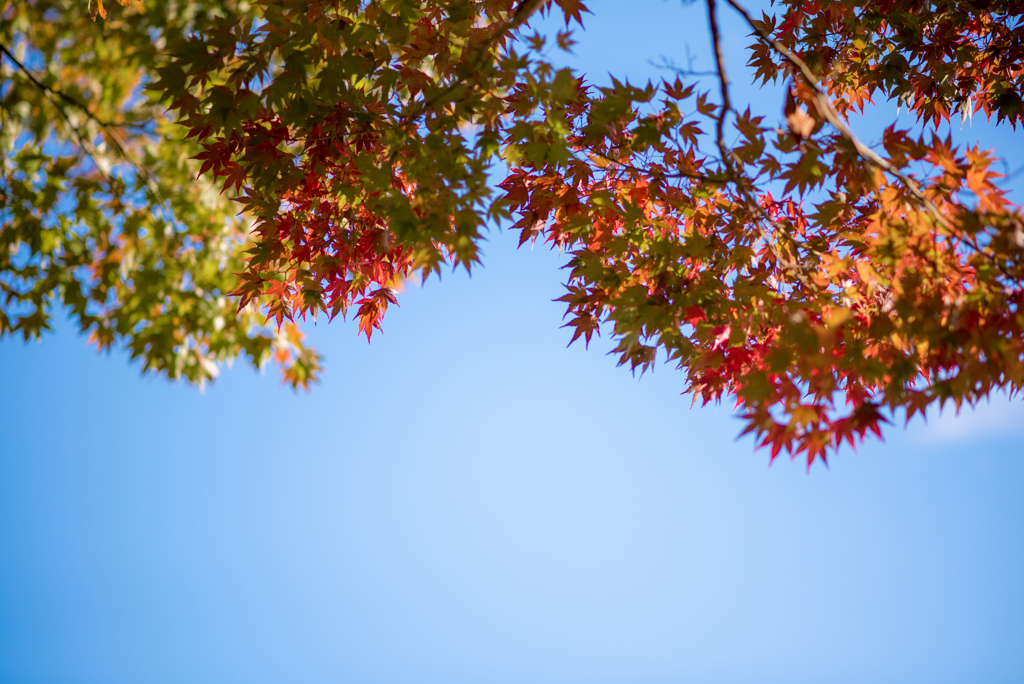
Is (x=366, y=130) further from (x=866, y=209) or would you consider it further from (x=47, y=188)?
(x=47, y=188)

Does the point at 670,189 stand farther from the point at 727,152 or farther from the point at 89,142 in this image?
the point at 89,142

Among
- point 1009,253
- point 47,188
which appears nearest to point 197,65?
point 1009,253

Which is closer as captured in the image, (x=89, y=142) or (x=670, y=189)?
(x=670, y=189)

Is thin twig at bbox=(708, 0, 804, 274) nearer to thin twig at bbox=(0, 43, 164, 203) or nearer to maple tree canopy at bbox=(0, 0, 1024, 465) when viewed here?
maple tree canopy at bbox=(0, 0, 1024, 465)

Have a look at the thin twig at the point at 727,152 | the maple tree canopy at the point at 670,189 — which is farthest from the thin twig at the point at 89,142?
the thin twig at the point at 727,152

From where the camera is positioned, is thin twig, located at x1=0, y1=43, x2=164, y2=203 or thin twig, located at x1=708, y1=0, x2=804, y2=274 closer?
thin twig, located at x1=708, y1=0, x2=804, y2=274

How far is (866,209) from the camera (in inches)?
92.3

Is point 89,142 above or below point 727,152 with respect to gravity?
above

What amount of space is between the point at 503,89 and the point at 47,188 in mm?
5134

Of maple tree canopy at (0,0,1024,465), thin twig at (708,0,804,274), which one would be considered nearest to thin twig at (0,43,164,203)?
maple tree canopy at (0,0,1024,465)

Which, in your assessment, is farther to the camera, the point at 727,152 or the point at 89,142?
the point at 89,142

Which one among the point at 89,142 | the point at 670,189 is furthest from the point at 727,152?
the point at 89,142

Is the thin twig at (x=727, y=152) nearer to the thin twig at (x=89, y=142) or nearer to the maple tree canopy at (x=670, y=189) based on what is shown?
the maple tree canopy at (x=670, y=189)

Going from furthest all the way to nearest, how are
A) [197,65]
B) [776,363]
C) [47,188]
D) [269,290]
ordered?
[47,188], [269,290], [197,65], [776,363]
